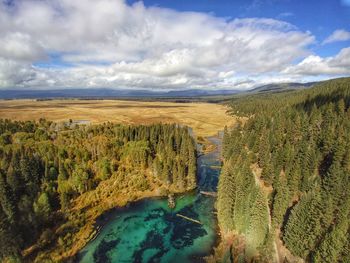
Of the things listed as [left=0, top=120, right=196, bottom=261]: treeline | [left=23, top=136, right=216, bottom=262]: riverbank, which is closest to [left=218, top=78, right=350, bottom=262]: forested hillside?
[left=0, top=120, right=196, bottom=261]: treeline

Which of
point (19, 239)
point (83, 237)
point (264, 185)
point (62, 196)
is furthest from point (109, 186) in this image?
point (264, 185)

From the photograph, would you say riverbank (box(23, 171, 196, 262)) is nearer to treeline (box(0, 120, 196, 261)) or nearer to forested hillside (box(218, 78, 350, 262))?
treeline (box(0, 120, 196, 261))

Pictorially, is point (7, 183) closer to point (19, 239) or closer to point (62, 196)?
point (62, 196)

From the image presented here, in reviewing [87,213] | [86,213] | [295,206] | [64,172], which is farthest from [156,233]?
[64,172]

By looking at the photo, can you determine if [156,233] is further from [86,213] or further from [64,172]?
[64,172]

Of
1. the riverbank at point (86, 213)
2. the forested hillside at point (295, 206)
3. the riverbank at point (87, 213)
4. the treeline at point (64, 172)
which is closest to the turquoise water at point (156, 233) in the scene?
the riverbank at point (87, 213)

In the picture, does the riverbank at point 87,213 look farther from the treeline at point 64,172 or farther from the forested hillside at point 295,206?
the forested hillside at point 295,206
